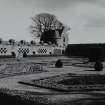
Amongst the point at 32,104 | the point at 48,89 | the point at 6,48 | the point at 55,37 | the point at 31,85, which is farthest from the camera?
the point at 55,37

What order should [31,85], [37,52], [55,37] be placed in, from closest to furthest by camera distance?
[31,85], [37,52], [55,37]

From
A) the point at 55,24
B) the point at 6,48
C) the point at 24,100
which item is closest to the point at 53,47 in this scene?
the point at 55,24

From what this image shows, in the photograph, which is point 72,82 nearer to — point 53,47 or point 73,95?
point 73,95

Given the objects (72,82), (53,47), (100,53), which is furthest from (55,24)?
(72,82)

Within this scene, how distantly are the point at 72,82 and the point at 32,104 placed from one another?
8797 mm

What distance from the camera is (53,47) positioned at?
92750mm

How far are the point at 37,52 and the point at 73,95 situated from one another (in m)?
72.5

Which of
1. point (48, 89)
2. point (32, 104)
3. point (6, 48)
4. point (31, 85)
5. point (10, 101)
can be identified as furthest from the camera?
point (6, 48)

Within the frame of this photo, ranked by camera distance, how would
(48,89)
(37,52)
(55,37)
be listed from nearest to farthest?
(48,89), (37,52), (55,37)

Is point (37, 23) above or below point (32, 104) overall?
above

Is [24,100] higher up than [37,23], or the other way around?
[37,23]

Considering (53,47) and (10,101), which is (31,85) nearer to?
(10,101)

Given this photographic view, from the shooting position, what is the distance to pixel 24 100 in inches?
519

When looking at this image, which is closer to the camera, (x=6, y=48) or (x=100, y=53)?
(x=100, y=53)
